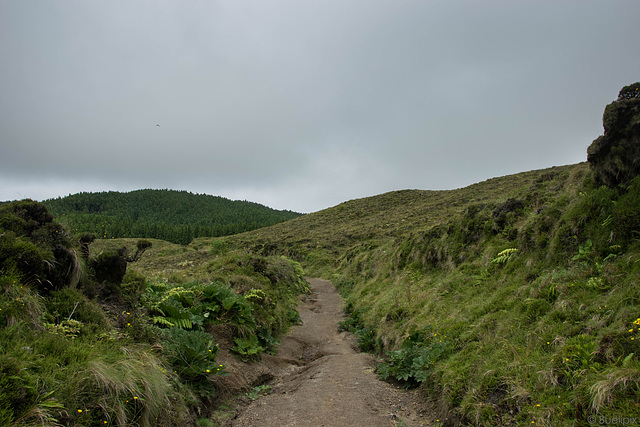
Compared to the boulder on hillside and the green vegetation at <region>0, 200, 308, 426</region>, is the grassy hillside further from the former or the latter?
the green vegetation at <region>0, 200, 308, 426</region>

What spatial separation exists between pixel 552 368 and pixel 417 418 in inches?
83.6

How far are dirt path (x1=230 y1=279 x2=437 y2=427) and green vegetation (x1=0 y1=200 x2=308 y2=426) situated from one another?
960mm

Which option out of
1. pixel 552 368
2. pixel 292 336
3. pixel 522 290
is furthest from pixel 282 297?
pixel 552 368

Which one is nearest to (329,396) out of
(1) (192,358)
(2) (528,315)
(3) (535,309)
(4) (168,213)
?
(1) (192,358)

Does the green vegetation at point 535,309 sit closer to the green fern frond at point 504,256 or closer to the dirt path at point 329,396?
the green fern frond at point 504,256

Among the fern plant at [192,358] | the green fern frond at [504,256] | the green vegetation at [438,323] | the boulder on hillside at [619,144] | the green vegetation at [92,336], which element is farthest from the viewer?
the green fern frond at [504,256]

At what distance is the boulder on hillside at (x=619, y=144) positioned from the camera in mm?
5824

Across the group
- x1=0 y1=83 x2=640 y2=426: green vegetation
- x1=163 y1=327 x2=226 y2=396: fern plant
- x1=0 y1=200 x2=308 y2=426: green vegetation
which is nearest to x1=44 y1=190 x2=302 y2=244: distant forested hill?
x1=0 y1=83 x2=640 y2=426: green vegetation

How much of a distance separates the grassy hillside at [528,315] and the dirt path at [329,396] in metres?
0.46

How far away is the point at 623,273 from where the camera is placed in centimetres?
477

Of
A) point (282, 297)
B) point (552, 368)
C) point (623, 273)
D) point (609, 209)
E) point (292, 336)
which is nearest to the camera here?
point (552, 368)

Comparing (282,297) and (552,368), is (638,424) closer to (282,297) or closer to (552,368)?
(552,368)

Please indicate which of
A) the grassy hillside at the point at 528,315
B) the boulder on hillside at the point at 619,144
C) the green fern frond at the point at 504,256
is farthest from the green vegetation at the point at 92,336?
the boulder on hillside at the point at 619,144

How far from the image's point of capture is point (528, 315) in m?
5.28
